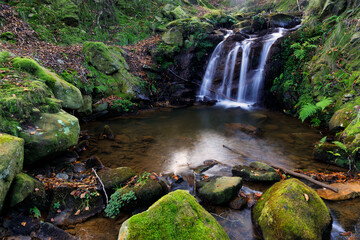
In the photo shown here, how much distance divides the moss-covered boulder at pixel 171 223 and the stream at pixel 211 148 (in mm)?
1057

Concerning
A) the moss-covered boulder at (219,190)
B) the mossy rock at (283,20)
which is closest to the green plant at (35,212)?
the moss-covered boulder at (219,190)

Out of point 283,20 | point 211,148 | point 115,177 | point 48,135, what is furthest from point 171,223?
point 283,20

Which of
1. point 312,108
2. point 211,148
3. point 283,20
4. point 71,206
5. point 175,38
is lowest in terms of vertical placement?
point 211,148

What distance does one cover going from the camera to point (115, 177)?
3.95 meters

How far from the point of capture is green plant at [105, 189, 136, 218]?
3369 millimetres

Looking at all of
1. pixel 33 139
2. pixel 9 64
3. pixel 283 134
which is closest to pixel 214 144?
pixel 283 134

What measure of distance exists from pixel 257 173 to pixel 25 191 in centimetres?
446

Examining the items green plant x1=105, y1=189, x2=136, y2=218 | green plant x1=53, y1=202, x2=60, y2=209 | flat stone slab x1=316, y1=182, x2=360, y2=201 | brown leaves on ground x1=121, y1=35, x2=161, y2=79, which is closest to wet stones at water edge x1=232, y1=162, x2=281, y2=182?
flat stone slab x1=316, y1=182, x2=360, y2=201

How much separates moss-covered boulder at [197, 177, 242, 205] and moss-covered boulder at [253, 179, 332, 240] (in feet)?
2.04

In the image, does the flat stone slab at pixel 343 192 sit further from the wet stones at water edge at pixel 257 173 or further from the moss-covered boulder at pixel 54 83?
the moss-covered boulder at pixel 54 83

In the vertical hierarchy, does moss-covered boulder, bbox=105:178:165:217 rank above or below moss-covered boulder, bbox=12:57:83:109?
below

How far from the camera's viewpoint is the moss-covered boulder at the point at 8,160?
2639 mm

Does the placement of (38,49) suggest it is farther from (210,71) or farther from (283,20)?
(283,20)

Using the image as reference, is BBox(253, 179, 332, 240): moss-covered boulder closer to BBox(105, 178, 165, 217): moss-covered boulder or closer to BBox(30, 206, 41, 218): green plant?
BBox(105, 178, 165, 217): moss-covered boulder
